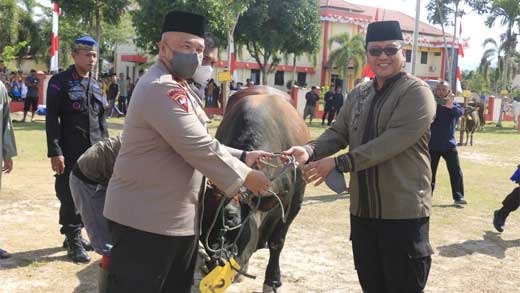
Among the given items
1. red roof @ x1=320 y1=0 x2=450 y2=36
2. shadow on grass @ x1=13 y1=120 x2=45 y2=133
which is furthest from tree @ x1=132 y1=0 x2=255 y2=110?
red roof @ x1=320 y1=0 x2=450 y2=36

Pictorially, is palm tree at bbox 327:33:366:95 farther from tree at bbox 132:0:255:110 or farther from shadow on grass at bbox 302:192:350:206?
shadow on grass at bbox 302:192:350:206

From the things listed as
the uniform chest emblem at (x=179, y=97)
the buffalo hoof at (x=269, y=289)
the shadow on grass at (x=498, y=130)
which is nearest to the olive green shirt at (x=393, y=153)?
the uniform chest emblem at (x=179, y=97)

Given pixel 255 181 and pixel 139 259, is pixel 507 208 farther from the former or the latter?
pixel 139 259

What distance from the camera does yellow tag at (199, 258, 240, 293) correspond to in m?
2.83

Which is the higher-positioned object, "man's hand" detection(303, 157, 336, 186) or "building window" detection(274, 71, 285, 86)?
"building window" detection(274, 71, 285, 86)

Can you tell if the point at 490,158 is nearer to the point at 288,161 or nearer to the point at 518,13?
the point at 288,161

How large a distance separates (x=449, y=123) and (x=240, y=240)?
19.5ft

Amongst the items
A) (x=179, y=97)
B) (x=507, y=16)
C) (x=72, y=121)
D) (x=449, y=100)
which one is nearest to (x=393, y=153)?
(x=179, y=97)

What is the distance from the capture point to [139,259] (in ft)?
8.84

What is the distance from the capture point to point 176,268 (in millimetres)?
2918

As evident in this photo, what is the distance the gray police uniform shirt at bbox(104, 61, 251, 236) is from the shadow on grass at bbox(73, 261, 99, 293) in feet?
7.08

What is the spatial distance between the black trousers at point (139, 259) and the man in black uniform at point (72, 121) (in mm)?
2677

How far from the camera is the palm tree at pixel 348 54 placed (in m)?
41.2

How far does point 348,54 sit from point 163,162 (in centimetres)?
4022
